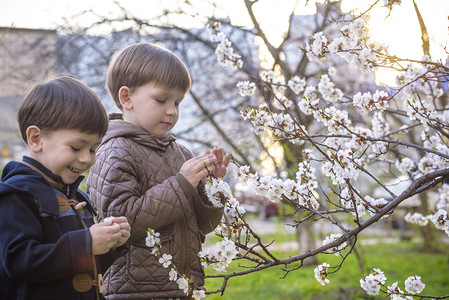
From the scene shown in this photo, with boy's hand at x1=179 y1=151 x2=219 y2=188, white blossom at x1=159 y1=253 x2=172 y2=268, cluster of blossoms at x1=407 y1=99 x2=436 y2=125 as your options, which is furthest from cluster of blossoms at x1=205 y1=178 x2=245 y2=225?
cluster of blossoms at x1=407 y1=99 x2=436 y2=125

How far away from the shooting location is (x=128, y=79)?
7.01ft

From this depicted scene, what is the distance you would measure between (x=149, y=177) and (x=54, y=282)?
0.60m

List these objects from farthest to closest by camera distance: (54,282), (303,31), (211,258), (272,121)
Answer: (303,31)
(272,121)
(211,258)
(54,282)

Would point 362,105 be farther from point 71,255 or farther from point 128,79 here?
point 71,255

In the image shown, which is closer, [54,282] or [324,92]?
[54,282]

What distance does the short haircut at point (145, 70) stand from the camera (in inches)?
82.0

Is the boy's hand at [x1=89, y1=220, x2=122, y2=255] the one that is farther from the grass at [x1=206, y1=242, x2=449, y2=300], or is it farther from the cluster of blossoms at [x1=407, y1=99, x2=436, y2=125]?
the grass at [x1=206, y1=242, x2=449, y2=300]

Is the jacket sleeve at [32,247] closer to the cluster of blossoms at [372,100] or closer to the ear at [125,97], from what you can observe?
the ear at [125,97]

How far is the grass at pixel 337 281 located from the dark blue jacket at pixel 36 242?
3547 mm

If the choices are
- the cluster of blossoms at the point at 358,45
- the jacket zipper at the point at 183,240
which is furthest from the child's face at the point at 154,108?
A: the cluster of blossoms at the point at 358,45

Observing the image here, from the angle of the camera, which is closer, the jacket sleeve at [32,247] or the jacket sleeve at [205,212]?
the jacket sleeve at [32,247]

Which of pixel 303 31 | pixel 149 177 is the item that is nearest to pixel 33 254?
pixel 149 177

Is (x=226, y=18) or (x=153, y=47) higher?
(x=226, y=18)

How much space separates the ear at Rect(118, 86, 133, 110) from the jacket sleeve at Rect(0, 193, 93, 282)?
0.72 m
